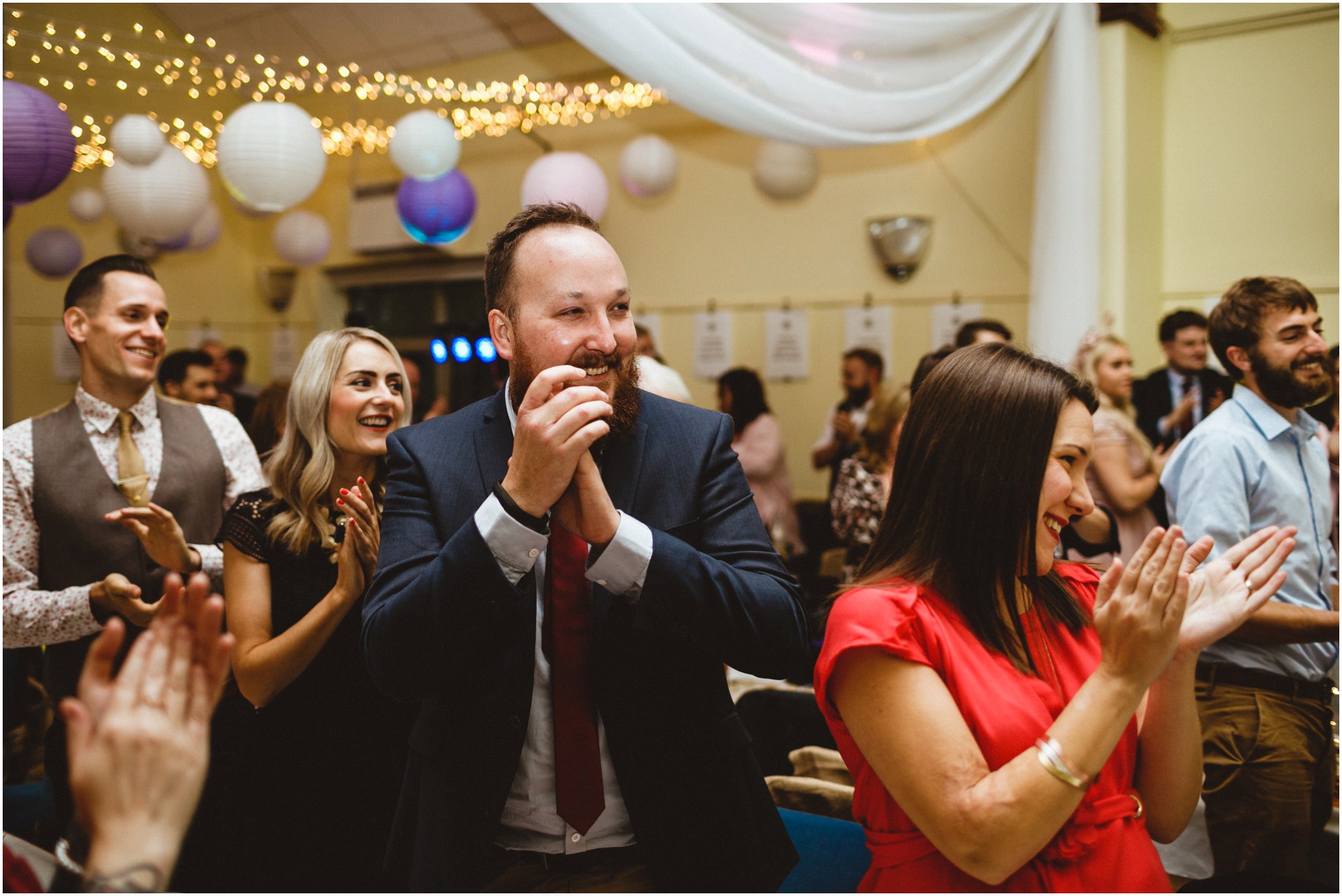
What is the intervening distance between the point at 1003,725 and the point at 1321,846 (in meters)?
2.07

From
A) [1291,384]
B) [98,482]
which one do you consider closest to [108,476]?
[98,482]

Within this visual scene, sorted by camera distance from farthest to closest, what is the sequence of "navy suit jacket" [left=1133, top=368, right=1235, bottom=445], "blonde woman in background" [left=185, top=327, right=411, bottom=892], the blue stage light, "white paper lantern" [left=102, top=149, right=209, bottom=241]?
"white paper lantern" [left=102, top=149, right=209, bottom=241], "navy suit jacket" [left=1133, top=368, right=1235, bottom=445], the blue stage light, "blonde woman in background" [left=185, top=327, right=411, bottom=892]

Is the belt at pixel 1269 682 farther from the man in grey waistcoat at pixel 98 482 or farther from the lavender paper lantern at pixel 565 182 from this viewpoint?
the lavender paper lantern at pixel 565 182

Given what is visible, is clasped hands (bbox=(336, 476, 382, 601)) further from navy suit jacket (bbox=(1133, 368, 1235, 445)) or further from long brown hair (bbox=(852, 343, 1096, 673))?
navy suit jacket (bbox=(1133, 368, 1235, 445))

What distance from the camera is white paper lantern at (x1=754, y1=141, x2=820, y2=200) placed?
16.9 ft

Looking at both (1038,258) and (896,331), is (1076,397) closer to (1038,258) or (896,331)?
(1038,258)

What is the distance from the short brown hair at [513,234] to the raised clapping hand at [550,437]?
0.24 metres

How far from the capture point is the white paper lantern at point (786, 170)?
516cm

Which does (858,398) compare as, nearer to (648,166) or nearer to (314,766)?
(648,166)

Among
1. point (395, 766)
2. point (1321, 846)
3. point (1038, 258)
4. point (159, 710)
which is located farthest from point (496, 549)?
point (1038, 258)

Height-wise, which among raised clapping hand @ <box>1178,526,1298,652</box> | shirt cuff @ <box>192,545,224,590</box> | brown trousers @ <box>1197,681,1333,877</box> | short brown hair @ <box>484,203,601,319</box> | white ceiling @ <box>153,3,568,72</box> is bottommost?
brown trousers @ <box>1197,681,1333,877</box>

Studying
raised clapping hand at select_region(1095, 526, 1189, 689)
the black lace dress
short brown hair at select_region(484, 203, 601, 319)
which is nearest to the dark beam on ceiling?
short brown hair at select_region(484, 203, 601, 319)

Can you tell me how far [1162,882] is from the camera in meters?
1.25

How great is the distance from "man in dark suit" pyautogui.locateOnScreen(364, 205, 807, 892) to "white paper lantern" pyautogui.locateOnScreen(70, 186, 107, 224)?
19.0ft
